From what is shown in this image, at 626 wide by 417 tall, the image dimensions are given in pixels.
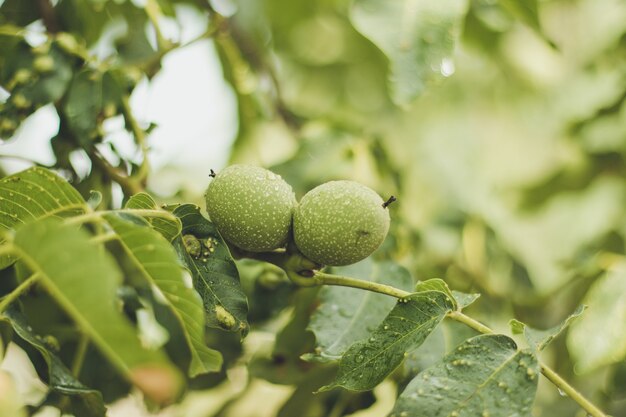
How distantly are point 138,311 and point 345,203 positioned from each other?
71 cm

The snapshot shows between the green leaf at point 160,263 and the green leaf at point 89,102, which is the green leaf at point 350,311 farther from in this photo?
the green leaf at point 89,102

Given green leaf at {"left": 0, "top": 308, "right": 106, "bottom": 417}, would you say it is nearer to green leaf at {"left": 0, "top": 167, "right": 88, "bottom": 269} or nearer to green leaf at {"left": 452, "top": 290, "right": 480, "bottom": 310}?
green leaf at {"left": 0, "top": 167, "right": 88, "bottom": 269}

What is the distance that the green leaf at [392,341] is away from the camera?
115 cm

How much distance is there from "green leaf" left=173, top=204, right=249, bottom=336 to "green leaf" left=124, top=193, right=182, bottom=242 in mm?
20

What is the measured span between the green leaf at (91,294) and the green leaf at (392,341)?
1.31ft

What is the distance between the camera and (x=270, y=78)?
2549 millimetres

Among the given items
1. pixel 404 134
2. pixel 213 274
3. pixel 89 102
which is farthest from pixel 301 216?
pixel 404 134

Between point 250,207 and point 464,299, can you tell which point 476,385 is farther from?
point 250,207

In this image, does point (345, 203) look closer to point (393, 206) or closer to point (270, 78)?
point (393, 206)

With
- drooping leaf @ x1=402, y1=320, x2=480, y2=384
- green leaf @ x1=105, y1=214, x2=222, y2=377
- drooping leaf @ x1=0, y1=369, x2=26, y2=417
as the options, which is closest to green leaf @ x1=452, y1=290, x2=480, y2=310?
drooping leaf @ x1=402, y1=320, x2=480, y2=384

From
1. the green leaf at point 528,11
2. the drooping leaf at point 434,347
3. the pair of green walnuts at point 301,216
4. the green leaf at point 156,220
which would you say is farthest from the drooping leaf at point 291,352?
the green leaf at point 528,11

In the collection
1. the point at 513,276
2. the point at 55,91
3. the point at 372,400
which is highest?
the point at 55,91

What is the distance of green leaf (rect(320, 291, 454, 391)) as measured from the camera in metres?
1.15

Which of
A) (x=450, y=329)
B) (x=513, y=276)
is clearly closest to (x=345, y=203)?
(x=450, y=329)
